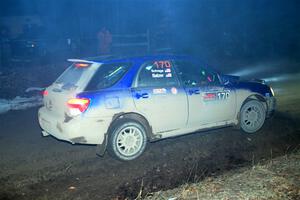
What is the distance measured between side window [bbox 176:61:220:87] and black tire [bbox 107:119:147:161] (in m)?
1.18

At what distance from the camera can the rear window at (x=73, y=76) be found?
5996 mm

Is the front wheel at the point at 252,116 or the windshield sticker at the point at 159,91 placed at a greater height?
the windshield sticker at the point at 159,91

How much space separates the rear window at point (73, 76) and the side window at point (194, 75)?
1636 mm

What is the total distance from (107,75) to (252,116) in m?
3.03

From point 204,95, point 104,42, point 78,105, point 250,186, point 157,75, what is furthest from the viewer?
point 104,42

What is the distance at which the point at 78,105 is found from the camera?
5.58 meters

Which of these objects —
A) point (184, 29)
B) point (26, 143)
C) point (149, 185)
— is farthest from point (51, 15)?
point (149, 185)

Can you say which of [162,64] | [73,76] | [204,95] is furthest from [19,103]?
[204,95]

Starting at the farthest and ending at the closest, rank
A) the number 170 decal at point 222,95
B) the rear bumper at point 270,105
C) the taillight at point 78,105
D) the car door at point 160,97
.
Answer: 1. the rear bumper at point 270,105
2. the number 170 decal at point 222,95
3. the car door at point 160,97
4. the taillight at point 78,105

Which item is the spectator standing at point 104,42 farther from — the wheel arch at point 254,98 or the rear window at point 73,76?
the wheel arch at point 254,98

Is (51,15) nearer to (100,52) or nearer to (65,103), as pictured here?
(100,52)

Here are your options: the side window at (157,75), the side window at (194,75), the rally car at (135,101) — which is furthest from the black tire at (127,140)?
the side window at (194,75)

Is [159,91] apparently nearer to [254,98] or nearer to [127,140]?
[127,140]

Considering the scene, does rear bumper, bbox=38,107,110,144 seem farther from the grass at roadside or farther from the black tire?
the grass at roadside
